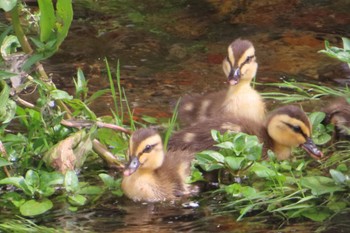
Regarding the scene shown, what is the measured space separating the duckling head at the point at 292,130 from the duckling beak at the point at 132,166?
664mm

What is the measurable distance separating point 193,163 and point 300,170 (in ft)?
1.42

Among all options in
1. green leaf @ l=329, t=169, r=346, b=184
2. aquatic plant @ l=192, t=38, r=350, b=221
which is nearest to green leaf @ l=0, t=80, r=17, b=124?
aquatic plant @ l=192, t=38, r=350, b=221

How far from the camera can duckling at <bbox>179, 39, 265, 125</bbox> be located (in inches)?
211

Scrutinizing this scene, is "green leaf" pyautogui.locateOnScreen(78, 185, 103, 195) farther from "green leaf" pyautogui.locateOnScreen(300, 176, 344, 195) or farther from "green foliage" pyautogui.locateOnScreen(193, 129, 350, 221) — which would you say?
"green leaf" pyautogui.locateOnScreen(300, 176, 344, 195)

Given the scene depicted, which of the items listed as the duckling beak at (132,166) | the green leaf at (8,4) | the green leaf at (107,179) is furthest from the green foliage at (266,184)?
the green leaf at (8,4)

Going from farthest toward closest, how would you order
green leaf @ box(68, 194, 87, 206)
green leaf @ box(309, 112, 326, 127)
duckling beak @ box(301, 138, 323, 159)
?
green leaf @ box(309, 112, 326, 127), duckling beak @ box(301, 138, 323, 159), green leaf @ box(68, 194, 87, 206)

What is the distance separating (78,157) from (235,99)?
3.22ft

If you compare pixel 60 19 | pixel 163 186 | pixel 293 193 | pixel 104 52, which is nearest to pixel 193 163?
pixel 163 186

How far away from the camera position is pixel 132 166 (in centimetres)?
458

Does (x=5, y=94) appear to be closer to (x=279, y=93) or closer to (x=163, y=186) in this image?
(x=163, y=186)

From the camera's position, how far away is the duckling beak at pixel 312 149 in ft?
15.9

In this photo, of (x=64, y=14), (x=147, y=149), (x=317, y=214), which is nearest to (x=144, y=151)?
(x=147, y=149)

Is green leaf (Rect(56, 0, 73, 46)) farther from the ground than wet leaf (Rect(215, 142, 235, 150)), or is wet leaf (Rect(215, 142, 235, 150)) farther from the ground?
green leaf (Rect(56, 0, 73, 46))

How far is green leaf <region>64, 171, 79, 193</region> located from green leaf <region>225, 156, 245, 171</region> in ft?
1.92
